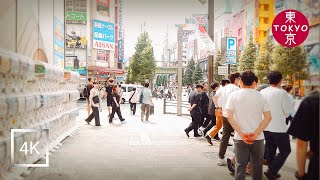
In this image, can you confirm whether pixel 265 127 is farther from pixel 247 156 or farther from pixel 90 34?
pixel 90 34

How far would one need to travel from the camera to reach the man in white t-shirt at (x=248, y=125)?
3404 millimetres

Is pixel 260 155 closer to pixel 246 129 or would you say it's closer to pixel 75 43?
pixel 246 129

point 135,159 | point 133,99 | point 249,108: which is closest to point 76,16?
point 133,99

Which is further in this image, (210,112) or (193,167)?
(210,112)

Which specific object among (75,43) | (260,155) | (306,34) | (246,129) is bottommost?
(260,155)

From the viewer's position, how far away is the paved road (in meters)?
4.52

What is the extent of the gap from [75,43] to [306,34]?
35370 mm

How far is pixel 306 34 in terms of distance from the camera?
12.7 ft

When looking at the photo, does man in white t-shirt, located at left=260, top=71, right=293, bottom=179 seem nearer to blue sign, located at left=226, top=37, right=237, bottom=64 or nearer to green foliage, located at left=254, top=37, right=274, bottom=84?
blue sign, located at left=226, top=37, right=237, bottom=64

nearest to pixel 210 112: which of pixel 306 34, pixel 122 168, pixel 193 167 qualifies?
pixel 193 167

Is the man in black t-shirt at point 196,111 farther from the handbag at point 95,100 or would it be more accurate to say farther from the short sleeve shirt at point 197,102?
the handbag at point 95,100

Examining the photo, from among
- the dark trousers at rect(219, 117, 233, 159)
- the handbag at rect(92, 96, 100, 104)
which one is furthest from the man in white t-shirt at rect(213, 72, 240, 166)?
the handbag at rect(92, 96, 100, 104)

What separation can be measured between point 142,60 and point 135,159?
1382 inches

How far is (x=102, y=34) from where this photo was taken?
112 feet
